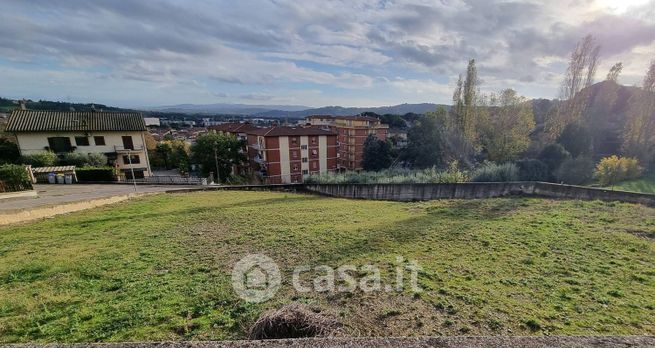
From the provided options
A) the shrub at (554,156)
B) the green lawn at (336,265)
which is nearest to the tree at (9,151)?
the green lawn at (336,265)

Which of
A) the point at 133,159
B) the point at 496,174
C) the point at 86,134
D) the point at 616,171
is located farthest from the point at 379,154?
the point at 86,134

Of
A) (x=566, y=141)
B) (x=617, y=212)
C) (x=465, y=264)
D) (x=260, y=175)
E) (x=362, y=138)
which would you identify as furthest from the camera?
(x=362, y=138)

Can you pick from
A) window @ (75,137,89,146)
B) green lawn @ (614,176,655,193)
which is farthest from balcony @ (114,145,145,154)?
green lawn @ (614,176,655,193)

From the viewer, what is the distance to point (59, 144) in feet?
76.2

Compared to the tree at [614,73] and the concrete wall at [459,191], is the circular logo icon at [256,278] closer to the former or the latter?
the concrete wall at [459,191]

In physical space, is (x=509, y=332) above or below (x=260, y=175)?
above

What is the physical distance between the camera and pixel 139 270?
17.7ft

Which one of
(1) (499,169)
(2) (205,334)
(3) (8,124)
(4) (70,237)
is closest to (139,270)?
(2) (205,334)

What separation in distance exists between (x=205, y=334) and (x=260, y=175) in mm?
32005

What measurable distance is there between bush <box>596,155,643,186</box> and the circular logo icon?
26989mm

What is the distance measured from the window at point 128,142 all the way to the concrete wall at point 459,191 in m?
19.2

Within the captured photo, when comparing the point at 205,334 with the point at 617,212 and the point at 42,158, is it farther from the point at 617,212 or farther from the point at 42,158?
the point at 42,158

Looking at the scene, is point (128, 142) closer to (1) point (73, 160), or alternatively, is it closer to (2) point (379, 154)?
(1) point (73, 160)

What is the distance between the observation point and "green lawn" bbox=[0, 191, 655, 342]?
3650 mm
